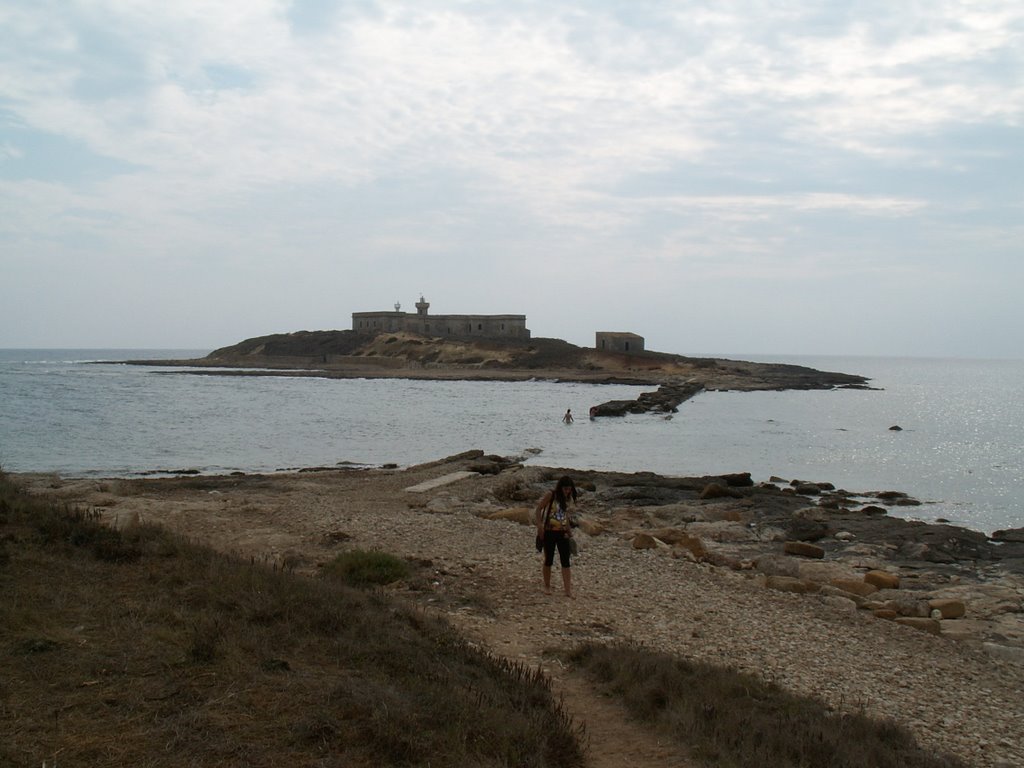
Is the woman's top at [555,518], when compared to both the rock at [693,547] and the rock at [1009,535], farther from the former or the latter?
the rock at [1009,535]

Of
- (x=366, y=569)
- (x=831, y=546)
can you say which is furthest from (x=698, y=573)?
(x=831, y=546)

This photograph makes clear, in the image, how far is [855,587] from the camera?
11219 millimetres

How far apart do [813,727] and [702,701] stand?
0.79 metres

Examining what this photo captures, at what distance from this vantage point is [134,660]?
539cm

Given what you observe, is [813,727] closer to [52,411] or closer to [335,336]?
[52,411]

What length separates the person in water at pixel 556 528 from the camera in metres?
9.34

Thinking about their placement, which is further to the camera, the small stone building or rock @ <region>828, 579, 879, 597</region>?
the small stone building

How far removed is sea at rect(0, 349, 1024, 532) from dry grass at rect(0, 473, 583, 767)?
666 inches

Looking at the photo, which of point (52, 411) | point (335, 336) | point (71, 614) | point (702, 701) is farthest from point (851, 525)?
point (335, 336)

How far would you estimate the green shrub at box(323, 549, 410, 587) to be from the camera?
912 centimetres

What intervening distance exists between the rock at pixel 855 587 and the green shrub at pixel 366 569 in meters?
6.08

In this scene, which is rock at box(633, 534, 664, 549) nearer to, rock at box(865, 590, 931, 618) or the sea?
rock at box(865, 590, 931, 618)

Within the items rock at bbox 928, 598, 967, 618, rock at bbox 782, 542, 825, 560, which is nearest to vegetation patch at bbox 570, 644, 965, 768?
rock at bbox 928, 598, 967, 618

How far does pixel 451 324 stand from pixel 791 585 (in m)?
94.1
